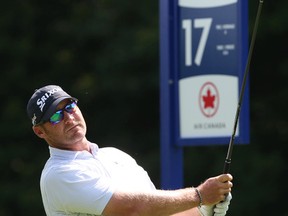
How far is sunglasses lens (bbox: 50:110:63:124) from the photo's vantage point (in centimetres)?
573

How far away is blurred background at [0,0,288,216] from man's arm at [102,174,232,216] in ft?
28.4

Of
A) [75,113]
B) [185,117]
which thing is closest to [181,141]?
[185,117]

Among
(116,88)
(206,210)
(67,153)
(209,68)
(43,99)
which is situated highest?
(43,99)

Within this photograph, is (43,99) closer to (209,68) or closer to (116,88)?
(209,68)

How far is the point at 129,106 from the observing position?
15406mm

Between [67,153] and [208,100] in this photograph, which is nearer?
[67,153]

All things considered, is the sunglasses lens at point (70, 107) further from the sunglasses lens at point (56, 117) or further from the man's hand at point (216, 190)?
the man's hand at point (216, 190)

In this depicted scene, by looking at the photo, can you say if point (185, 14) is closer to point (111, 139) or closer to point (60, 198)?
point (60, 198)

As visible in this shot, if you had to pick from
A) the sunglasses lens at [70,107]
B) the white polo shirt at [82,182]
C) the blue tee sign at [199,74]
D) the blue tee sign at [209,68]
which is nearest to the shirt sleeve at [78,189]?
the white polo shirt at [82,182]

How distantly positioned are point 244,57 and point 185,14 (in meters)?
0.55

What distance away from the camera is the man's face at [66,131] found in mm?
5730

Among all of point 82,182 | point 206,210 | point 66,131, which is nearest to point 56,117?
point 66,131

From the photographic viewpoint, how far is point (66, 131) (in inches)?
226

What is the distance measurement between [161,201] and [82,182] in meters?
0.41
